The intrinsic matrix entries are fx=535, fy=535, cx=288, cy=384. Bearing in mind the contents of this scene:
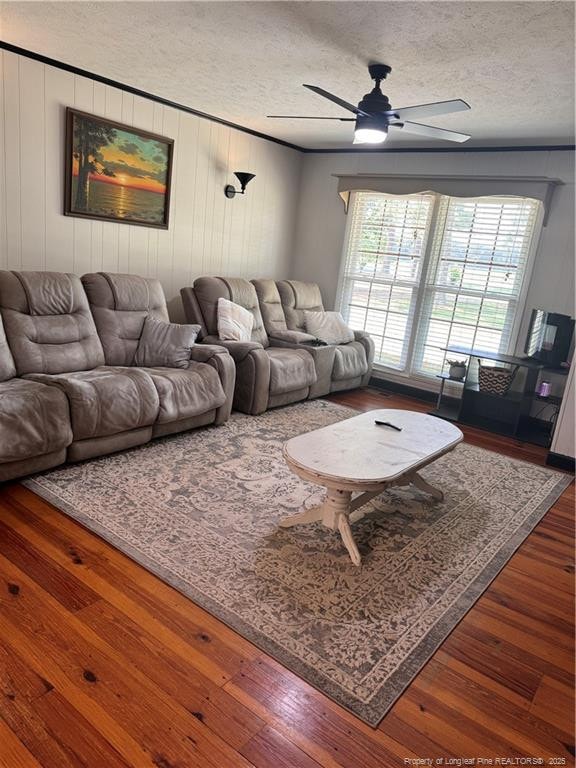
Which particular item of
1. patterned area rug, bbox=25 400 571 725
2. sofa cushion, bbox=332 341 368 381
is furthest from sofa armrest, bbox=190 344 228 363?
sofa cushion, bbox=332 341 368 381

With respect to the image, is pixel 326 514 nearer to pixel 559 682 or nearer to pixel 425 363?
pixel 559 682

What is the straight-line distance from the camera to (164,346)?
3.86 meters

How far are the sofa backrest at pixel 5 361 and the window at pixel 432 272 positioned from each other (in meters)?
3.70

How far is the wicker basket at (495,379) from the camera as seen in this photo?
187 inches

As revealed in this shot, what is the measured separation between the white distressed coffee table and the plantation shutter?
228cm

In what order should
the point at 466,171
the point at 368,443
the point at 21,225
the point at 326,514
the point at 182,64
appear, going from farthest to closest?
the point at 466,171 → the point at 21,225 → the point at 182,64 → the point at 368,443 → the point at 326,514

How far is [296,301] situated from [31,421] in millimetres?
3361

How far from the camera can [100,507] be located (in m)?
2.71

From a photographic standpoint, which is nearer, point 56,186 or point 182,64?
point 182,64

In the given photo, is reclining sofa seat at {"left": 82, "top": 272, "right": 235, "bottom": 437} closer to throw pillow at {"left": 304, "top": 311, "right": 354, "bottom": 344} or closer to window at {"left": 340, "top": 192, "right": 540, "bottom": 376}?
throw pillow at {"left": 304, "top": 311, "right": 354, "bottom": 344}

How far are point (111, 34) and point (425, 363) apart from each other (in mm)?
3900

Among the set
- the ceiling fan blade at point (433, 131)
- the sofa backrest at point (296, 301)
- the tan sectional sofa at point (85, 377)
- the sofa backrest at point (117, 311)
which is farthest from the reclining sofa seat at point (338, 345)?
the ceiling fan blade at point (433, 131)

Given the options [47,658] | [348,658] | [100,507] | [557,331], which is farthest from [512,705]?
[557,331]

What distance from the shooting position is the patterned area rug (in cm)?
195
